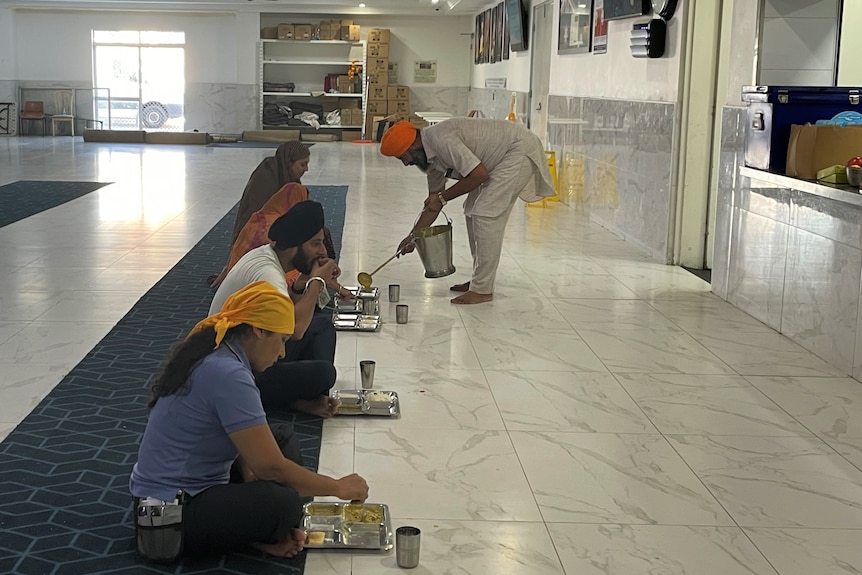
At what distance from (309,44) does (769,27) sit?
18.0 metres

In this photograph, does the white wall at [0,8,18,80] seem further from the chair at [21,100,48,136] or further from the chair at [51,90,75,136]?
the chair at [51,90,75,136]

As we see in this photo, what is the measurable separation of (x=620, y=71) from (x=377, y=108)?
565 inches

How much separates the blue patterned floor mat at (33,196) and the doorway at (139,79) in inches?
440

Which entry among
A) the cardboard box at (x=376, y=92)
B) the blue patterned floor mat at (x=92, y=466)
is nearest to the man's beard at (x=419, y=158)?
the blue patterned floor mat at (x=92, y=466)

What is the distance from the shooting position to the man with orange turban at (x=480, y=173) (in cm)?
609

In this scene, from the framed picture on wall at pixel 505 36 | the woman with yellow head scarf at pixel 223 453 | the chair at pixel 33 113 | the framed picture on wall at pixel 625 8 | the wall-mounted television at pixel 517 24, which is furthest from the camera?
the chair at pixel 33 113

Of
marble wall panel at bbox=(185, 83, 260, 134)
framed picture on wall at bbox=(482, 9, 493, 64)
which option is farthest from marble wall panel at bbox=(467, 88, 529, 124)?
marble wall panel at bbox=(185, 83, 260, 134)

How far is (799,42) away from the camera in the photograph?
6168mm

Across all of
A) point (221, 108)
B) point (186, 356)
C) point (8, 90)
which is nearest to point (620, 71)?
point (186, 356)

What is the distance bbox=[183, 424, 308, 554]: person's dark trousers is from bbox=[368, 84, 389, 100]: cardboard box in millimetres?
20738

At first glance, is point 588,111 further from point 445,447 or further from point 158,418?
point 158,418

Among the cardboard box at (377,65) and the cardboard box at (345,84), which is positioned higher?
the cardboard box at (377,65)

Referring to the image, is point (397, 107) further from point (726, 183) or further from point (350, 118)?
point (726, 183)

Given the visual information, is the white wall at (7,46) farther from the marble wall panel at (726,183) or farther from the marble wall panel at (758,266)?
the marble wall panel at (758,266)
